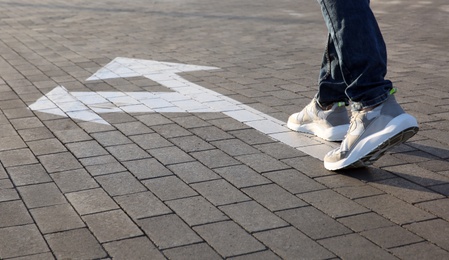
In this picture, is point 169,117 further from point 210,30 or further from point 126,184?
point 210,30

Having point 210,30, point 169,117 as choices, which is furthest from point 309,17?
point 169,117

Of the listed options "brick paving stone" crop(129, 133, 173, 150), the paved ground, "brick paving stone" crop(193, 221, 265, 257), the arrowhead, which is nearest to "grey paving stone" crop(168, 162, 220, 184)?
the paved ground

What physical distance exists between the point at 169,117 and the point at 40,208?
179cm

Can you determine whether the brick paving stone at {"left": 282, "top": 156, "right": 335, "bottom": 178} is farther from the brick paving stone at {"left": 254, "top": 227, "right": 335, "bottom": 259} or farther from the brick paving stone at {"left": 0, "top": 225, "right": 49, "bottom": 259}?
the brick paving stone at {"left": 0, "top": 225, "right": 49, "bottom": 259}

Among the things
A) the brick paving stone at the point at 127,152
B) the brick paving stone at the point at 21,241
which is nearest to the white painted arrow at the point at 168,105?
the brick paving stone at the point at 127,152

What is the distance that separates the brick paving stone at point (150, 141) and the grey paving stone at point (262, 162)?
510 millimetres

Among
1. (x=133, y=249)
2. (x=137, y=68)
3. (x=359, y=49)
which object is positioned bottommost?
(x=137, y=68)

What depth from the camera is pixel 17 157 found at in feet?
13.7

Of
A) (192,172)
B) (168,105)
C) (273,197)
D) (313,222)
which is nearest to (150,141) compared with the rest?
(192,172)

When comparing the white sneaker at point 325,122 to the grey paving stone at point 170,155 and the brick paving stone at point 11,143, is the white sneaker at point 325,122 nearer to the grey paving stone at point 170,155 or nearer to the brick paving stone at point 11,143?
the grey paving stone at point 170,155

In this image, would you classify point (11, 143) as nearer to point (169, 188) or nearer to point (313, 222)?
point (169, 188)

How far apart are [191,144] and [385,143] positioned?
1203mm

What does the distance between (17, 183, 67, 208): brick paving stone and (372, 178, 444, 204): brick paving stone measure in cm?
147

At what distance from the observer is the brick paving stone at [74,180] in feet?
12.0
